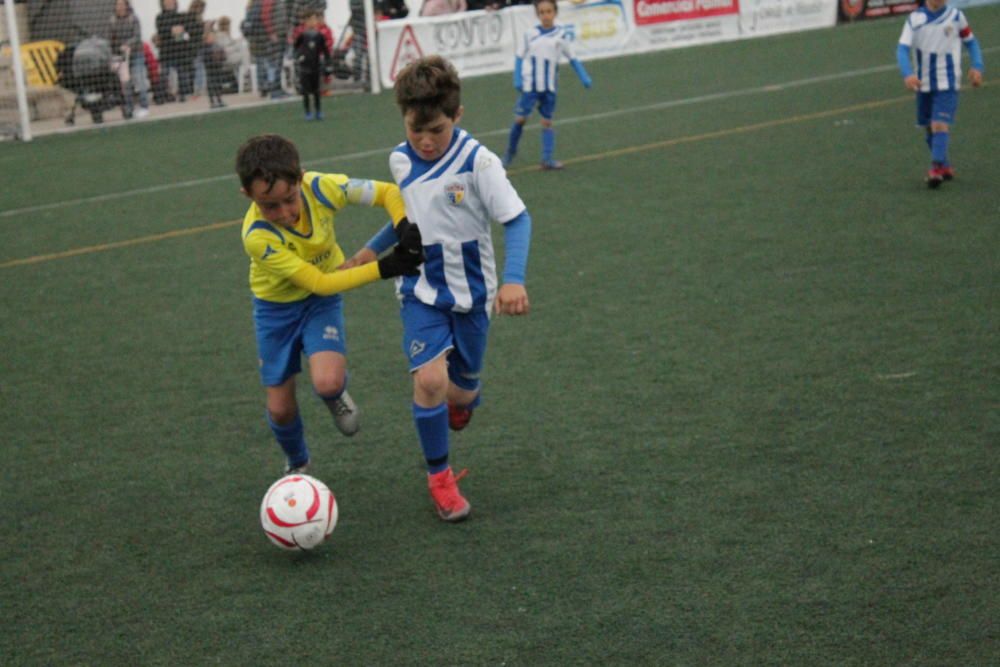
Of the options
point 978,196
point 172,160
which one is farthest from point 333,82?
point 978,196

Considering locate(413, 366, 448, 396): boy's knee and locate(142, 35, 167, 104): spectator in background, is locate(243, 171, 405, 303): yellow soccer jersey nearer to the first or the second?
locate(413, 366, 448, 396): boy's knee

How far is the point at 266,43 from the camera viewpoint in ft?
69.6

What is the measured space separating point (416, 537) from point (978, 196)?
706 centimetres

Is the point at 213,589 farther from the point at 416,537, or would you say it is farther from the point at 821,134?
the point at 821,134

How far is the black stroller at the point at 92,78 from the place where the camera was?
766 inches

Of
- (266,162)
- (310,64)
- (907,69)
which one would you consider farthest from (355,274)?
(310,64)

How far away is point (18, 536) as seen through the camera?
496 cm

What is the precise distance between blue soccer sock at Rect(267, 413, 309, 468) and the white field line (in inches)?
315

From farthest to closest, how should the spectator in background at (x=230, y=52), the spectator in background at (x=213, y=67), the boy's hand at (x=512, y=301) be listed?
the spectator in background at (x=230, y=52), the spectator in background at (x=213, y=67), the boy's hand at (x=512, y=301)

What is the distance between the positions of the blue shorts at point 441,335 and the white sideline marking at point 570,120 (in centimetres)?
850

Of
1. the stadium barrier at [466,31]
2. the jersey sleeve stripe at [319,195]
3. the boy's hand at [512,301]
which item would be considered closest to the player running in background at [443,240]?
the boy's hand at [512,301]

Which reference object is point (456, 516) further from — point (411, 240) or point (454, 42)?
point (454, 42)

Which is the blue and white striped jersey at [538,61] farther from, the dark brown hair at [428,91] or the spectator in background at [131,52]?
the dark brown hair at [428,91]

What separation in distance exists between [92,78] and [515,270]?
54.6 ft
